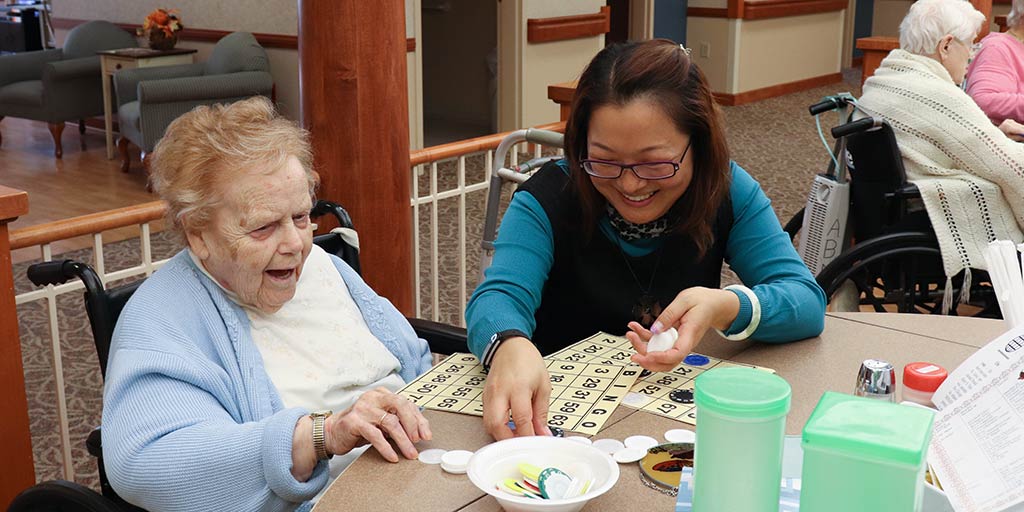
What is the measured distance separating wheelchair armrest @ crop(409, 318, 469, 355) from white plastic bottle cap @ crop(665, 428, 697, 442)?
0.71 m

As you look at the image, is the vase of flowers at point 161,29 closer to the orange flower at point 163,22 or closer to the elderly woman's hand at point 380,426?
the orange flower at point 163,22

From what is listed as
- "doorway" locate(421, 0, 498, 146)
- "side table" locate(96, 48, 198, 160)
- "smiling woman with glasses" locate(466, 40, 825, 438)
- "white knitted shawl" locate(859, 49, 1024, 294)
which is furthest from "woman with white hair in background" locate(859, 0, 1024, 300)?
"side table" locate(96, 48, 198, 160)

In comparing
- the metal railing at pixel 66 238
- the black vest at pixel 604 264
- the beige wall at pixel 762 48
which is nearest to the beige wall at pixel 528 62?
the beige wall at pixel 762 48

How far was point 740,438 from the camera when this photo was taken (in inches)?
33.6

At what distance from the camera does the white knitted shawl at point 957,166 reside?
3.16 metres

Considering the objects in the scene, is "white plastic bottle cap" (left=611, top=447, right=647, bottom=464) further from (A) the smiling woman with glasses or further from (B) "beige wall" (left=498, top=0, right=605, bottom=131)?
(B) "beige wall" (left=498, top=0, right=605, bottom=131)

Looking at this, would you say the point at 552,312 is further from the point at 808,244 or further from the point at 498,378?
the point at 808,244

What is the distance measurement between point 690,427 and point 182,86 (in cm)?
609

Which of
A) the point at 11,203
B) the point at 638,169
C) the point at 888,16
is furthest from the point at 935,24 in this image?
the point at 888,16

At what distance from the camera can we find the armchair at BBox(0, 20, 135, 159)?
7.71 metres

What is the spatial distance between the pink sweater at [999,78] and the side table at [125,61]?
574 centimetres

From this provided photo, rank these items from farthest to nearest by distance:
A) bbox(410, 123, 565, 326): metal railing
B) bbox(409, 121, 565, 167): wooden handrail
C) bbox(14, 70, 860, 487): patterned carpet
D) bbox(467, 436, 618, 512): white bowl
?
bbox(14, 70, 860, 487): patterned carpet, bbox(409, 121, 565, 167): wooden handrail, bbox(410, 123, 565, 326): metal railing, bbox(467, 436, 618, 512): white bowl

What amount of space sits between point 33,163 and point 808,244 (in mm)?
6111

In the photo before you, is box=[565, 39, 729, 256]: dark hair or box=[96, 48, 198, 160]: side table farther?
box=[96, 48, 198, 160]: side table
